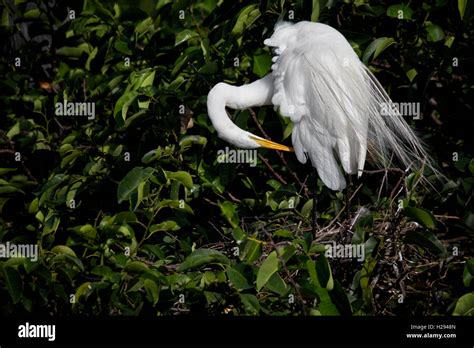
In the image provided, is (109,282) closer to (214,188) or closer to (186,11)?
(214,188)

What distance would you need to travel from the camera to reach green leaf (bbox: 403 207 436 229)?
218cm

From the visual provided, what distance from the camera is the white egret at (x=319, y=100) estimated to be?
274cm

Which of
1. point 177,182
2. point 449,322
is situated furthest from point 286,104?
point 449,322

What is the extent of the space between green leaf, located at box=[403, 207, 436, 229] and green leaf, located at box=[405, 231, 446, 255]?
2 centimetres

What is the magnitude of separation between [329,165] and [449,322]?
A: 31.2 inches

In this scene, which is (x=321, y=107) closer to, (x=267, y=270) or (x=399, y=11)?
(x=399, y=11)

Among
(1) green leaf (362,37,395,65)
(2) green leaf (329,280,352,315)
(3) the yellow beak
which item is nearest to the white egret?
(3) the yellow beak

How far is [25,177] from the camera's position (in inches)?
123

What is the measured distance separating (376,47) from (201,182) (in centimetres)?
72

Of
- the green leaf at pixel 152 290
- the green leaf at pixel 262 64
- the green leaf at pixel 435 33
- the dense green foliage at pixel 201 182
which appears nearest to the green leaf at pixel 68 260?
the dense green foliage at pixel 201 182

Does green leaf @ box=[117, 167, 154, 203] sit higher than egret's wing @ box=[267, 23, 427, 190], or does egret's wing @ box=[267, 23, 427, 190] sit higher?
egret's wing @ box=[267, 23, 427, 190]

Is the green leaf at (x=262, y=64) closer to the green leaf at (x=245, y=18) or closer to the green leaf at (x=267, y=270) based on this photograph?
the green leaf at (x=245, y=18)

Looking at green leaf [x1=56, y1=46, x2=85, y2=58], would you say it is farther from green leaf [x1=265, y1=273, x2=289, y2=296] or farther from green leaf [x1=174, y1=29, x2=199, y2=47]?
green leaf [x1=265, y1=273, x2=289, y2=296]

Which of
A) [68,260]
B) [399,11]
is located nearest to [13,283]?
[68,260]
